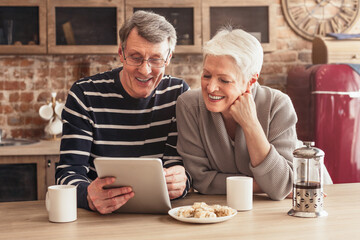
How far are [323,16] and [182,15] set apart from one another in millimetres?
1260

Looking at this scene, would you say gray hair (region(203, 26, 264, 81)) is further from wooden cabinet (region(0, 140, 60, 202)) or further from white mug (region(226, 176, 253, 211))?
wooden cabinet (region(0, 140, 60, 202))

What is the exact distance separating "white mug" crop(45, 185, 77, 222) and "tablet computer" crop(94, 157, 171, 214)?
0.39ft

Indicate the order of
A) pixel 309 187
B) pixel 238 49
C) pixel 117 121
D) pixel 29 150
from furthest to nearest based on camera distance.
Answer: pixel 29 150
pixel 117 121
pixel 238 49
pixel 309 187

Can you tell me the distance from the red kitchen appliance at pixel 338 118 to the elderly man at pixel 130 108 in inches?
60.8

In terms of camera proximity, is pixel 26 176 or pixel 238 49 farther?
pixel 26 176

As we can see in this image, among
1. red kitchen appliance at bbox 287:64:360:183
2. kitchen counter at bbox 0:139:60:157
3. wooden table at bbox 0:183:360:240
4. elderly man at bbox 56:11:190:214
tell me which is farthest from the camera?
red kitchen appliance at bbox 287:64:360:183

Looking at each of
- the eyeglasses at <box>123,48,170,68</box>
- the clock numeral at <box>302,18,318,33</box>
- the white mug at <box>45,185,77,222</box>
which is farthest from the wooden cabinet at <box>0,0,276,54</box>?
the white mug at <box>45,185,77,222</box>

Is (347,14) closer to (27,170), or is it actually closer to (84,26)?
(84,26)

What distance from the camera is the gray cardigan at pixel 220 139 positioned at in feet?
5.95

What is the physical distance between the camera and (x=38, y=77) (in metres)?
3.81

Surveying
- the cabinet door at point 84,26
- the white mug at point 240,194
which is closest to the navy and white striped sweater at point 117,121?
the white mug at point 240,194

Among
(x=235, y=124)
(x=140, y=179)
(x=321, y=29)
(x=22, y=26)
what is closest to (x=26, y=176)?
(x=22, y=26)

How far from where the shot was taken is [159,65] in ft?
6.54

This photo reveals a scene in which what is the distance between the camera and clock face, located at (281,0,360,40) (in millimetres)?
3934
